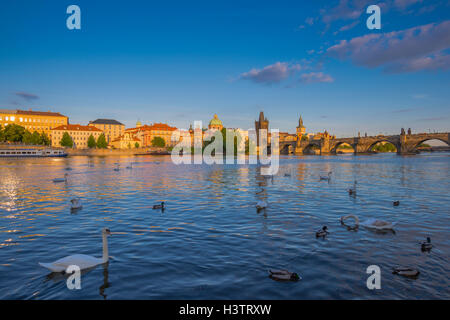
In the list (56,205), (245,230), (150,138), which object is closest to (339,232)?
(245,230)

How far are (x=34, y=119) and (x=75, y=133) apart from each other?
2323cm

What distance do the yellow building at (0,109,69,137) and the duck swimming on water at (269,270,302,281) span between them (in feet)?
599

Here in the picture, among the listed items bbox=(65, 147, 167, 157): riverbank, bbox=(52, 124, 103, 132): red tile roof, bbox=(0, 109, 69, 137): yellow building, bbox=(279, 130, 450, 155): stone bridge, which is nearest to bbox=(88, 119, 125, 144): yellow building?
bbox=(52, 124, 103, 132): red tile roof

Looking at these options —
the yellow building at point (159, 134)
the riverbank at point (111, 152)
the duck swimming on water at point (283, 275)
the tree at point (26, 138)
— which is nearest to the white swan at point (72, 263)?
the duck swimming on water at point (283, 275)

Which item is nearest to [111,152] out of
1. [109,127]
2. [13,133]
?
[13,133]

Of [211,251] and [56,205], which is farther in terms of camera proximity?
[56,205]

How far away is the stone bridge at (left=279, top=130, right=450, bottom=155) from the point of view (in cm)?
10824

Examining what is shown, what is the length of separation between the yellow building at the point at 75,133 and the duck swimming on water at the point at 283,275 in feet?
548

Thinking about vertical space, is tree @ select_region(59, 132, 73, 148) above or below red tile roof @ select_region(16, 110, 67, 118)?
below

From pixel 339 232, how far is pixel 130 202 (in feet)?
47.4

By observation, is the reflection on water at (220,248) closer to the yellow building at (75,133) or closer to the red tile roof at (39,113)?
the yellow building at (75,133)

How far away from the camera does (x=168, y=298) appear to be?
7031mm

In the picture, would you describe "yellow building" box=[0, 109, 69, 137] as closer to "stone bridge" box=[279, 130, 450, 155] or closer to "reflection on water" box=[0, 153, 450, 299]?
"stone bridge" box=[279, 130, 450, 155]

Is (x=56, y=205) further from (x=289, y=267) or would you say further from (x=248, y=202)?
(x=289, y=267)
